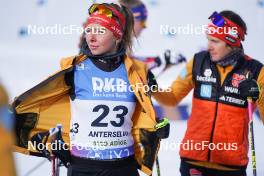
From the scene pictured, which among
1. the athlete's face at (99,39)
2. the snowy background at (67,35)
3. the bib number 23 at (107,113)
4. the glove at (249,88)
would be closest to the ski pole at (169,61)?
the snowy background at (67,35)

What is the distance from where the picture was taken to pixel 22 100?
98.0 inches

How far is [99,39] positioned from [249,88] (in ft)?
3.22

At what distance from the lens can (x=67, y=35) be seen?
6.58 m

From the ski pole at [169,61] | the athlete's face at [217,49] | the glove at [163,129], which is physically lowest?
the glove at [163,129]

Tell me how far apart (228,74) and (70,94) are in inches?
40.7

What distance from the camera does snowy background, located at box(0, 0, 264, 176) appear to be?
20.0 ft

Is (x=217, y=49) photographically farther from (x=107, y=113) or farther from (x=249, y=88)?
(x=107, y=113)

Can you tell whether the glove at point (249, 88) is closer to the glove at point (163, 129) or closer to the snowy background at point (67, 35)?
the glove at point (163, 129)

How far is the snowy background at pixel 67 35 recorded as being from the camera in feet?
20.0

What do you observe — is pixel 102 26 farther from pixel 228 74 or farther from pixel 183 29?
pixel 183 29

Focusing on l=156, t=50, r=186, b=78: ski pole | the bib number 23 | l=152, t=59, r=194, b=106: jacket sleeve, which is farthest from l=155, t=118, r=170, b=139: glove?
l=156, t=50, r=186, b=78: ski pole

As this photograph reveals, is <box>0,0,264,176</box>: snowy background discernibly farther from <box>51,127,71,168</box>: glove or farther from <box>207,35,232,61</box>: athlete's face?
→ <box>51,127,71,168</box>: glove

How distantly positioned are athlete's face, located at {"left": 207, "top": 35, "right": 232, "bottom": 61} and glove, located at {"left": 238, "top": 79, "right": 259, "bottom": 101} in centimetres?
21

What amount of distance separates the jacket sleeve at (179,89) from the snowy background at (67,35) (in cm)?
243
